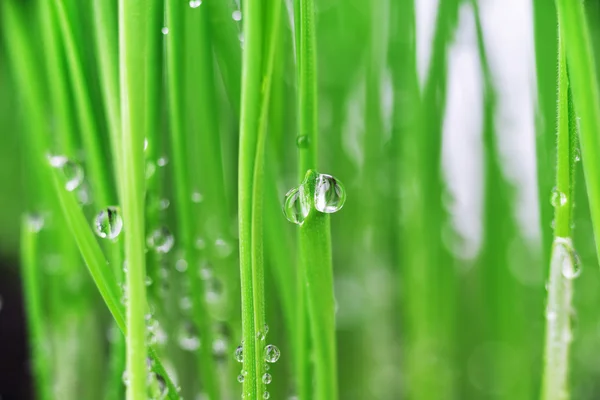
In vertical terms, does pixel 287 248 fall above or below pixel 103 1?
below

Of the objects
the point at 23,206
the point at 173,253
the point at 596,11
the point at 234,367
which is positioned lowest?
the point at 234,367

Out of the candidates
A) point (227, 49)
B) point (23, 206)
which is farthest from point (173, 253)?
point (23, 206)

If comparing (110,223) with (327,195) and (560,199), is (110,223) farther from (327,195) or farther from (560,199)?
(560,199)

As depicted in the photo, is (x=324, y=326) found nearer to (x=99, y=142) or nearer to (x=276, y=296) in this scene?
(x=99, y=142)

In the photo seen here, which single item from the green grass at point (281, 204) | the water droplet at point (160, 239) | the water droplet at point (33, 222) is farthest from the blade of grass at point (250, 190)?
the water droplet at point (33, 222)

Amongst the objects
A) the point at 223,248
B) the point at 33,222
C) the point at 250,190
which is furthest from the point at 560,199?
the point at 33,222

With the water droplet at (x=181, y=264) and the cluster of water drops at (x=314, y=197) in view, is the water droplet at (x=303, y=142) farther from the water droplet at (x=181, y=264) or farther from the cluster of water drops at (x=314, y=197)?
the water droplet at (x=181, y=264)
